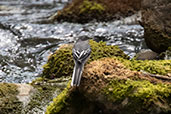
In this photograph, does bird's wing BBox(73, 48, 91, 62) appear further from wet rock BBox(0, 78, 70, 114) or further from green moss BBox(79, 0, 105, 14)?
green moss BBox(79, 0, 105, 14)

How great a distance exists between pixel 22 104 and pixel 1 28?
25.4 ft

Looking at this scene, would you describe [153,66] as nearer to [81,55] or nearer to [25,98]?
[81,55]

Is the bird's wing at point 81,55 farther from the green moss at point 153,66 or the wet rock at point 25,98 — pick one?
the wet rock at point 25,98

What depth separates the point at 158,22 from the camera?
6902 mm

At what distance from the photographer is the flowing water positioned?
25.6 feet

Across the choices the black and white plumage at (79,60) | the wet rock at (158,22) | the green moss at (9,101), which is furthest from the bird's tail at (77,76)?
the wet rock at (158,22)

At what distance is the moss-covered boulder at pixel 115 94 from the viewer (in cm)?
351

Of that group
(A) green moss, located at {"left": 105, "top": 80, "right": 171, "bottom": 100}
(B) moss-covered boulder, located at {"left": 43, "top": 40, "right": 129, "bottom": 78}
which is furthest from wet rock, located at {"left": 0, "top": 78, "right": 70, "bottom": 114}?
(A) green moss, located at {"left": 105, "top": 80, "right": 171, "bottom": 100}

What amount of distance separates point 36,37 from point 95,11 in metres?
3.62

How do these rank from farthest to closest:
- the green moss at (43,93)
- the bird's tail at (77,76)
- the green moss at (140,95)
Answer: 1. the green moss at (43,93)
2. the bird's tail at (77,76)
3. the green moss at (140,95)

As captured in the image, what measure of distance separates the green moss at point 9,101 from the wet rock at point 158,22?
406 cm

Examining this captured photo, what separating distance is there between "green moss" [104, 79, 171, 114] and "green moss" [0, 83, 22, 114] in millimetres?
1865

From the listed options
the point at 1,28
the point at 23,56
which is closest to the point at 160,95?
the point at 23,56

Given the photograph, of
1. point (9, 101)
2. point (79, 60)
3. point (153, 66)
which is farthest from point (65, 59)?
point (153, 66)
